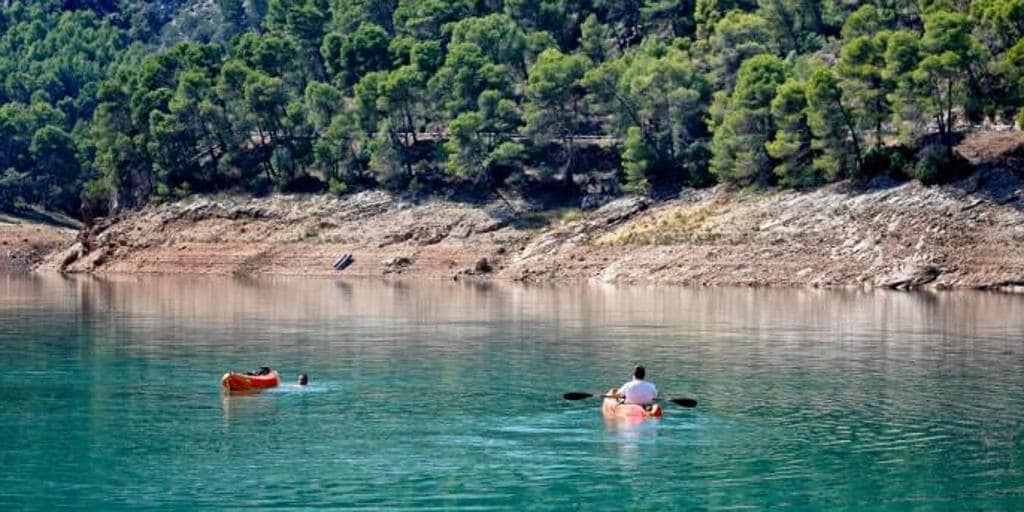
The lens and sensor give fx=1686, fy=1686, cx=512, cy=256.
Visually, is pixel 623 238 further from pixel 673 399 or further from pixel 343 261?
pixel 673 399

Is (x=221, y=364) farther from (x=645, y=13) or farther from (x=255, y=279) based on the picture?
(x=645, y=13)

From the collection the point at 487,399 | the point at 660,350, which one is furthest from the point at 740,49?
the point at 487,399

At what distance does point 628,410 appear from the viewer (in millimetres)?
51156

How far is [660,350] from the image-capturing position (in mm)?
70750

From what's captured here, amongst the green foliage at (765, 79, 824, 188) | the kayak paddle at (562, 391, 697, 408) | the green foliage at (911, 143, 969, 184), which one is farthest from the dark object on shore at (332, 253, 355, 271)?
the kayak paddle at (562, 391, 697, 408)

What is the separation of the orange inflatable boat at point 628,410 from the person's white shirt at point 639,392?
21 centimetres

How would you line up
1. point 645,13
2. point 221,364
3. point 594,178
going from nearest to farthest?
point 221,364, point 594,178, point 645,13

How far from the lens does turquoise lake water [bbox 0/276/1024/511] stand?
40.4 m

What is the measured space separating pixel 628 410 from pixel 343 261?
9028 centimetres

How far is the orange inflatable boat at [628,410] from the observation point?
167ft

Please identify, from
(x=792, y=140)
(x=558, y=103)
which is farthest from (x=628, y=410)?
(x=558, y=103)

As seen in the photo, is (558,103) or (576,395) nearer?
(576,395)

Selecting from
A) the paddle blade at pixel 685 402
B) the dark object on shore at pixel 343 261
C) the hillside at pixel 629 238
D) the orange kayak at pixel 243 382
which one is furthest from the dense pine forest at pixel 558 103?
the orange kayak at pixel 243 382

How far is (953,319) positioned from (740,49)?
72.9 metres
